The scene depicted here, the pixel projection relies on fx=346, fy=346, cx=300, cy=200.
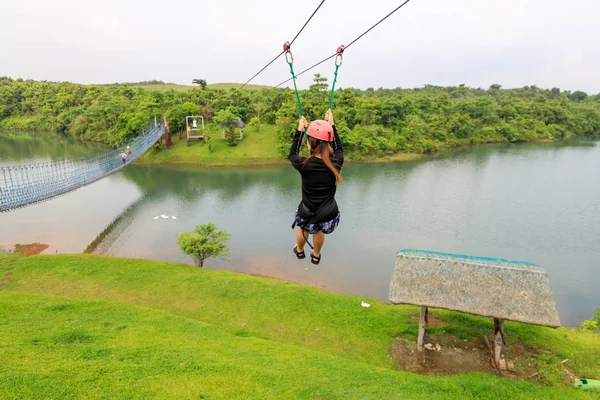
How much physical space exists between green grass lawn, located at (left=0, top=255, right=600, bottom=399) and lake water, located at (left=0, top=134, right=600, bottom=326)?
2.60 meters

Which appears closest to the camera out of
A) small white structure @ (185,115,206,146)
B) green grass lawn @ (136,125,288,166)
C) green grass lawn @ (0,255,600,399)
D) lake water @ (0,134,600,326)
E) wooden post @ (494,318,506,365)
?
green grass lawn @ (0,255,600,399)

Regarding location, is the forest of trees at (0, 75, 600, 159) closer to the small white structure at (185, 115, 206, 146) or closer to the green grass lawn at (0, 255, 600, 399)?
the small white structure at (185, 115, 206, 146)

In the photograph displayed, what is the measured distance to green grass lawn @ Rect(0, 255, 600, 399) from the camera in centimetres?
498

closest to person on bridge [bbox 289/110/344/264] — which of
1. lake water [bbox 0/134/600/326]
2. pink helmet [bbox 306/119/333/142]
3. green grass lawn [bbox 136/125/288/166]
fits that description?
pink helmet [bbox 306/119/333/142]

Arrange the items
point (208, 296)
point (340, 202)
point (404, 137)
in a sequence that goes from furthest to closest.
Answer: point (404, 137), point (340, 202), point (208, 296)

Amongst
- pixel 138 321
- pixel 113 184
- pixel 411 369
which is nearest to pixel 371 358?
pixel 411 369

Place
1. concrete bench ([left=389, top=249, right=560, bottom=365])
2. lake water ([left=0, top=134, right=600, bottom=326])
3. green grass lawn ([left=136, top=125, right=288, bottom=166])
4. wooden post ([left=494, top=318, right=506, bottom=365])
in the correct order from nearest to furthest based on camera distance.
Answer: concrete bench ([left=389, top=249, right=560, bottom=365]) < wooden post ([left=494, top=318, right=506, bottom=365]) < lake water ([left=0, top=134, right=600, bottom=326]) < green grass lawn ([left=136, top=125, right=288, bottom=166])

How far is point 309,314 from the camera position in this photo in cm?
862

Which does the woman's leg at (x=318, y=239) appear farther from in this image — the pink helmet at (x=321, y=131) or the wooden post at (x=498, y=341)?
the wooden post at (x=498, y=341)

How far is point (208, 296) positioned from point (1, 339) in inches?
172

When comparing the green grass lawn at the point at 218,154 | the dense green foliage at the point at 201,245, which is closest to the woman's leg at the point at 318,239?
the dense green foliage at the point at 201,245

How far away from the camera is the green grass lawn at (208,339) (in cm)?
498

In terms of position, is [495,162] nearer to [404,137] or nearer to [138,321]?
[404,137]

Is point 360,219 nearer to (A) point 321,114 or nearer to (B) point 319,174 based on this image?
(B) point 319,174
